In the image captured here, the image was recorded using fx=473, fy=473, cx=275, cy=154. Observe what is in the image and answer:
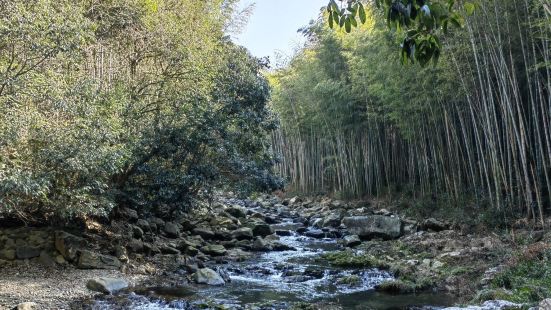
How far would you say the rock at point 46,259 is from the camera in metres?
7.02

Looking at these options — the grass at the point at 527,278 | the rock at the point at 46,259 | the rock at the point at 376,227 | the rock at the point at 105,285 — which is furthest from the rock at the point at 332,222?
the rock at the point at 46,259

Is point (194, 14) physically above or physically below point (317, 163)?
above

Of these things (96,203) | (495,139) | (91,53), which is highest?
(91,53)

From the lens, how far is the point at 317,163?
72.3ft

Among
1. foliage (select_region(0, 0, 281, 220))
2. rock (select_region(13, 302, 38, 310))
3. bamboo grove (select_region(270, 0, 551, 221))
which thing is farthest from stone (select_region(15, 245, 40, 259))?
bamboo grove (select_region(270, 0, 551, 221))

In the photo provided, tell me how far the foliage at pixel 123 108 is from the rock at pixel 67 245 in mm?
453

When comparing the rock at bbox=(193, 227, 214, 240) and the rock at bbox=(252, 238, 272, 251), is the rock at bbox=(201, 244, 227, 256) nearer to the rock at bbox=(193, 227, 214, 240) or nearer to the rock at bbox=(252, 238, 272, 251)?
the rock at bbox=(252, 238, 272, 251)

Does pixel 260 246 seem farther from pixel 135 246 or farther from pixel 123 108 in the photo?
pixel 123 108

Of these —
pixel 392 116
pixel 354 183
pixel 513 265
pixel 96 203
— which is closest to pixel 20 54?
pixel 96 203

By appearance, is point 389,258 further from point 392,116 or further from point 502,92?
point 392,116

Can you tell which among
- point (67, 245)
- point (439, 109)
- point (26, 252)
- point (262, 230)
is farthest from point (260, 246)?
point (439, 109)

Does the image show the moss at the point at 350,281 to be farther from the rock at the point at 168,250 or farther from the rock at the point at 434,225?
the rock at the point at 434,225

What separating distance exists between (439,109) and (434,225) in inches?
115

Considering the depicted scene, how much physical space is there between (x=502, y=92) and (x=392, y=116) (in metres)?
4.48
